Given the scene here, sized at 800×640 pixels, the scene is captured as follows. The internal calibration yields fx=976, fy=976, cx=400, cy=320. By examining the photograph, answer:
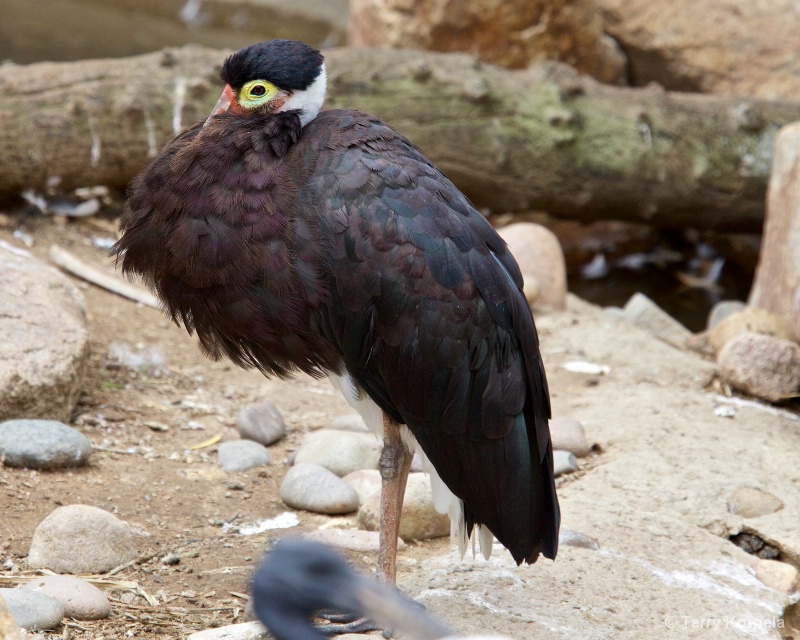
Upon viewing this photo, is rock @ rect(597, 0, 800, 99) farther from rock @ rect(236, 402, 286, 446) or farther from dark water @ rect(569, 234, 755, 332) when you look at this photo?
rock @ rect(236, 402, 286, 446)

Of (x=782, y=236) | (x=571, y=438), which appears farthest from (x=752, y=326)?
(x=571, y=438)

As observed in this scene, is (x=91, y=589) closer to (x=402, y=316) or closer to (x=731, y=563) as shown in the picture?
(x=402, y=316)

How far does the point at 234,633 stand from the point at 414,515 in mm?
1105

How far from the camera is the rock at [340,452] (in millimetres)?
4184

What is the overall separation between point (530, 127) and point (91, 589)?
15.6 ft

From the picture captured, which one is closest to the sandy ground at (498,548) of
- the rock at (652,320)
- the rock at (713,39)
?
the rock at (652,320)

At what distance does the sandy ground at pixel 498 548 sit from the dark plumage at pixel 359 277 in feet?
1.08

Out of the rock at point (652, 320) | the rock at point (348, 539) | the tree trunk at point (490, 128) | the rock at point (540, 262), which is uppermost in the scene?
the tree trunk at point (490, 128)

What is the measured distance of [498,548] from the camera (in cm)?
369

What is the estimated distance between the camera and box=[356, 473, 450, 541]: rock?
12.2 feet

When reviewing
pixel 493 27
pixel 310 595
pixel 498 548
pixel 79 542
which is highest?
pixel 493 27

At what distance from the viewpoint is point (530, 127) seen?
6805 mm

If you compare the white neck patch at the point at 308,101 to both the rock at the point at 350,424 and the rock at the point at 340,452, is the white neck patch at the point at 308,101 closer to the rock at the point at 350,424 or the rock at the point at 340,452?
the rock at the point at 340,452

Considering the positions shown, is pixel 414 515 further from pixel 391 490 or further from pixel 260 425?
pixel 260 425
